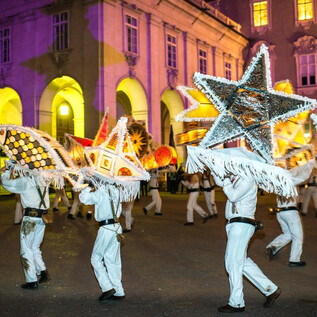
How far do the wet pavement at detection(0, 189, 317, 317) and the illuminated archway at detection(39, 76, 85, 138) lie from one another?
12.1m

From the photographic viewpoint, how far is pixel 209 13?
89.0 feet

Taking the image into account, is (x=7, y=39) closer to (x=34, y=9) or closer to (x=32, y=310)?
(x=34, y=9)

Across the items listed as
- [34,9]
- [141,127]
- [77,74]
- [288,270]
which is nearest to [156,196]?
[141,127]

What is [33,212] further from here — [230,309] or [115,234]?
[230,309]

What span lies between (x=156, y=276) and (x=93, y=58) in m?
15.5

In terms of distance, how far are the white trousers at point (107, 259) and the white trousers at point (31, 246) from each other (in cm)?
107

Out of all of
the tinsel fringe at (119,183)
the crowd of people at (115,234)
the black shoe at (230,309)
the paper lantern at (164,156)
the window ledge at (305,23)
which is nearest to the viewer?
the black shoe at (230,309)

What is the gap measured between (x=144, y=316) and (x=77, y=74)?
1751 centimetres

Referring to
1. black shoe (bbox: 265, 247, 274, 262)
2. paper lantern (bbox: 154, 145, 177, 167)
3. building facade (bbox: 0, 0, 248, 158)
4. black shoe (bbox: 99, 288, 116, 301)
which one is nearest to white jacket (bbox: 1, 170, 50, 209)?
black shoe (bbox: 99, 288, 116, 301)

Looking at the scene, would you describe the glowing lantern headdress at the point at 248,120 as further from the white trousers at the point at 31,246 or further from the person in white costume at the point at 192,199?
the person in white costume at the point at 192,199

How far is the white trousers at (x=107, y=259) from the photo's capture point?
17.7 feet

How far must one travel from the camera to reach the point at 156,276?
6.52m

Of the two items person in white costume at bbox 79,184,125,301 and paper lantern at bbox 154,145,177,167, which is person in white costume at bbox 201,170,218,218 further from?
person in white costume at bbox 79,184,125,301

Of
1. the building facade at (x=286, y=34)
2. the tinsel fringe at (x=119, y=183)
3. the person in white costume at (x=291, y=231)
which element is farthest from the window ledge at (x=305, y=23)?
the tinsel fringe at (x=119, y=183)
